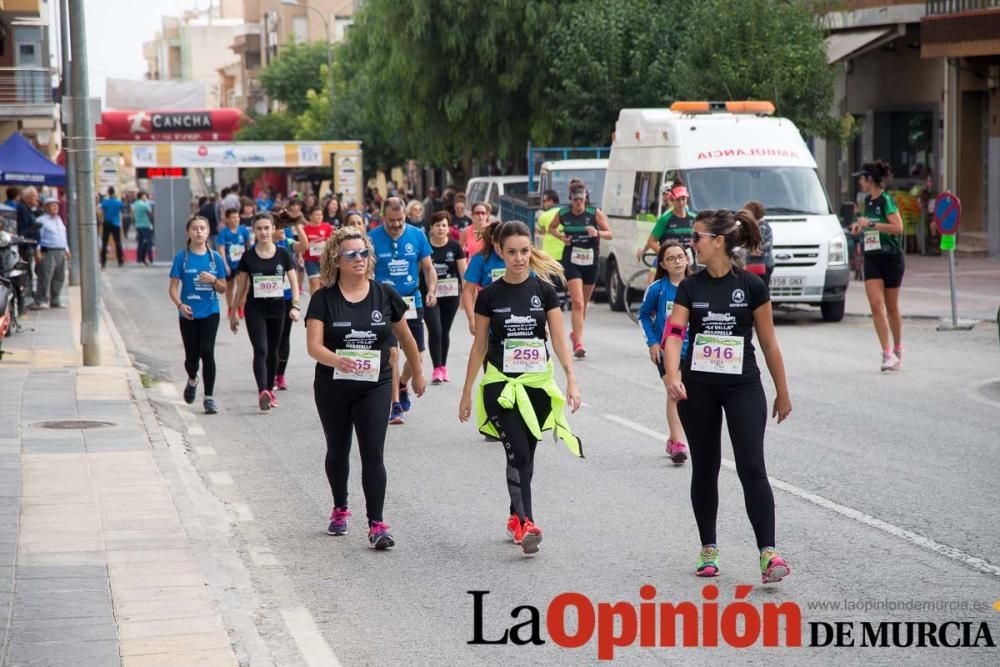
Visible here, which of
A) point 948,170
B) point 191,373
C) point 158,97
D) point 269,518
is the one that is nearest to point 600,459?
point 269,518

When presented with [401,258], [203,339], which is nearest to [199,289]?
[203,339]

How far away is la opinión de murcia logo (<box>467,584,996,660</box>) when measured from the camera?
21.5 feet

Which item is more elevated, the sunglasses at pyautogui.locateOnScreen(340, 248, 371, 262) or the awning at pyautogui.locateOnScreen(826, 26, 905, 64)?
the awning at pyautogui.locateOnScreen(826, 26, 905, 64)

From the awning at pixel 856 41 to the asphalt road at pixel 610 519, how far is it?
67.4 ft

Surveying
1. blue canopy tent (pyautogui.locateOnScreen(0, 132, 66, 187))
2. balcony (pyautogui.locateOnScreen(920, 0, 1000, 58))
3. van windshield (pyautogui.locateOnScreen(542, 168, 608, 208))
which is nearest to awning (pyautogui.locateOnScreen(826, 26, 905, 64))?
balcony (pyautogui.locateOnScreen(920, 0, 1000, 58))

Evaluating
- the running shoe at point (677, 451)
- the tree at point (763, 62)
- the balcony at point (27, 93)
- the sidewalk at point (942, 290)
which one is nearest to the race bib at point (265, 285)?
the running shoe at point (677, 451)

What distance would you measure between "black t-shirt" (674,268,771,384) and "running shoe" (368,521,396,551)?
190cm

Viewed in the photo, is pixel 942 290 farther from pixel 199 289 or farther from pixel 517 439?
pixel 517 439

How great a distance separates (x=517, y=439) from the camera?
28.0ft

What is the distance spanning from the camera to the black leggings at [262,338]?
14219 mm

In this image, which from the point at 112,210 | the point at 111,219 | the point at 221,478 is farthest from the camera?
the point at 111,219

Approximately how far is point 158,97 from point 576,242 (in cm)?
6396

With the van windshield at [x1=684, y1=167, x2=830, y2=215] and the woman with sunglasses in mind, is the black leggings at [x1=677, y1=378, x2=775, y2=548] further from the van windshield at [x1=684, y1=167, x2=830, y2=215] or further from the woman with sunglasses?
the van windshield at [x1=684, y1=167, x2=830, y2=215]

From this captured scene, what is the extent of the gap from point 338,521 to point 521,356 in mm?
1431
